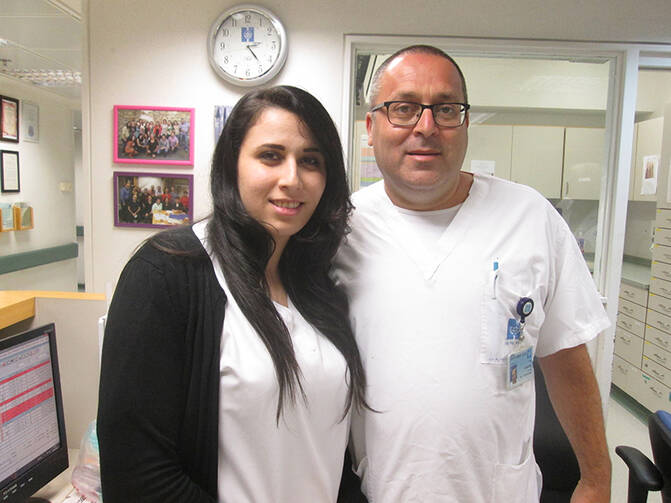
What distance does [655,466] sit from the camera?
4.15 ft

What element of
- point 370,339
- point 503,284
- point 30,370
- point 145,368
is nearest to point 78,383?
point 30,370

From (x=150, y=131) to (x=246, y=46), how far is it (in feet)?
2.22

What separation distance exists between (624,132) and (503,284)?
1957mm

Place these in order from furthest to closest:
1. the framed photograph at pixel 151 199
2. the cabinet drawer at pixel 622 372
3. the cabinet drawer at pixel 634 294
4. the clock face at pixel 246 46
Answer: the cabinet drawer at pixel 622 372 < the cabinet drawer at pixel 634 294 < the framed photograph at pixel 151 199 < the clock face at pixel 246 46

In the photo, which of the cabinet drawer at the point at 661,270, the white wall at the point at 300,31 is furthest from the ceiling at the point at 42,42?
the cabinet drawer at the point at 661,270

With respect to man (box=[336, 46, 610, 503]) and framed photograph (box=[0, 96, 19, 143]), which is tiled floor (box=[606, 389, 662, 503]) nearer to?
man (box=[336, 46, 610, 503])

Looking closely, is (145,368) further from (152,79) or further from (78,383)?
(152,79)

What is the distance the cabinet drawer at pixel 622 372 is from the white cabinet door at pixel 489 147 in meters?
2.04

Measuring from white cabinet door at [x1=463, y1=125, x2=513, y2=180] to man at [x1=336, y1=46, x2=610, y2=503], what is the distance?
4.92ft

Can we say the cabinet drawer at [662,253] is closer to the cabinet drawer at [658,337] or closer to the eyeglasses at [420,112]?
the cabinet drawer at [658,337]

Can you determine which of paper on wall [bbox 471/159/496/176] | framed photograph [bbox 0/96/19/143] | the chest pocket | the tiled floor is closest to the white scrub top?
the chest pocket

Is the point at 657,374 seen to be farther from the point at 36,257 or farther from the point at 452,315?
the point at 36,257

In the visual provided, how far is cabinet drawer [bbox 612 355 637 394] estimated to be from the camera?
3.44 m

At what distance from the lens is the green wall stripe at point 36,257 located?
15.4ft
